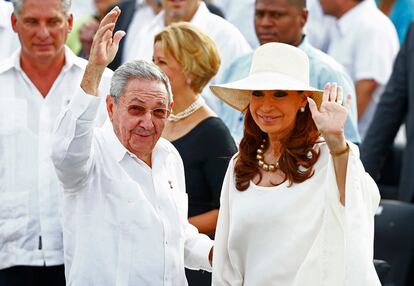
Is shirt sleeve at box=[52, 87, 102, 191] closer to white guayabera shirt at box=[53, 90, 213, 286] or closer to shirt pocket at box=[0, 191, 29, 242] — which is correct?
white guayabera shirt at box=[53, 90, 213, 286]

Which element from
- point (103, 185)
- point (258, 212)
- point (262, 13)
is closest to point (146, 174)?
point (103, 185)

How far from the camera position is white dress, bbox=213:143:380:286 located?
4957mm

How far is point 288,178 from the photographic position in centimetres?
523

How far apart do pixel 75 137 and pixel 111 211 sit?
1.19 feet

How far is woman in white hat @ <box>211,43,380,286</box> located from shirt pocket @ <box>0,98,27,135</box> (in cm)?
114

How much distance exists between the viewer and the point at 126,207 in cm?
531

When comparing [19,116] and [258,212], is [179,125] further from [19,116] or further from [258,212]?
[258,212]

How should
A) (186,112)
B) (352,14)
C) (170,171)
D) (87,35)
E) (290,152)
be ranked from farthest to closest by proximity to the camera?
(87,35) < (352,14) < (186,112) < (170,171) < (290,152)

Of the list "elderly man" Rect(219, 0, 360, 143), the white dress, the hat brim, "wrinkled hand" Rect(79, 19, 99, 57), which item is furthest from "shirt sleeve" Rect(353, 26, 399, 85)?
the white dress

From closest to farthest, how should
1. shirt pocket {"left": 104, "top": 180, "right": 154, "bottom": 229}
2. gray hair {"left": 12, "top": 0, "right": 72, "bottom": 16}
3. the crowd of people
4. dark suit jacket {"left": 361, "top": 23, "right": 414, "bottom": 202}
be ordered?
the crowd of people, shirt pocket {"left": 104, "top": 180, "right": 154, "bottom": 229}, gray hair {"left": 12, "top": 0, "right": 72, "bottom": 16}, dark suit jacket {"left": 361, "top": 23, "right": 414, "bottom": 202}

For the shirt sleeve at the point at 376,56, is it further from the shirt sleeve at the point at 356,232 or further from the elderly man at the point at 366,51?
the shirt sleeve at the point at 356,232

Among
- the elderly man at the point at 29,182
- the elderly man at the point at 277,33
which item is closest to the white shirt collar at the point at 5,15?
the elderly man at the point at 29,182

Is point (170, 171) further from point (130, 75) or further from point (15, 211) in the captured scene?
point (15, 211)

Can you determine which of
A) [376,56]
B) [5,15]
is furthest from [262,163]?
[376,56]
